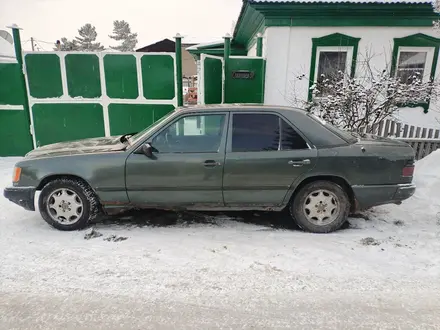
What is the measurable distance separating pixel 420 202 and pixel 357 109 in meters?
2.30

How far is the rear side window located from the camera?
3934 mm

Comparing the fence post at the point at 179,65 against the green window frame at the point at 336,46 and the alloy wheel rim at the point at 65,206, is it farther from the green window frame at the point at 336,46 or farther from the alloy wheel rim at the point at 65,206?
the alloy wheel rim at the point at 65,206

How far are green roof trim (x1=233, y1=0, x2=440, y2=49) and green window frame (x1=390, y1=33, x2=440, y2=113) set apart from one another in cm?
36

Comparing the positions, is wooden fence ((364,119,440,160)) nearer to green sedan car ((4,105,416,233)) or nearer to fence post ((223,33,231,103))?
fence post ((223,33,231,103))

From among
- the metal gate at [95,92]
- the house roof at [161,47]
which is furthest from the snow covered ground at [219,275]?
the house roof at [161,47]

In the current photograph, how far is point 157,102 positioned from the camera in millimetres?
7840

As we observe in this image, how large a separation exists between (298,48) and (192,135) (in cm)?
611

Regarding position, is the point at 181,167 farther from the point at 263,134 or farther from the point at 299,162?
the point at 299,162

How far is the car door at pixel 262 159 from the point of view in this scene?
3.87 meters

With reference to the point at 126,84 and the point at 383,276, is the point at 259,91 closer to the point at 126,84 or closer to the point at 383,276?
the point at 126,84

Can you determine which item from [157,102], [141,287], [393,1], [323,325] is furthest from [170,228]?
[393,1]

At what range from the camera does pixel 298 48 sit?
890 centimetres

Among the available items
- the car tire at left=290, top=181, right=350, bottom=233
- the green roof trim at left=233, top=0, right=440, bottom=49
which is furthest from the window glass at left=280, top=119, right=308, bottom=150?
the green roof trim at left=233, top=0, right=440, bottom=49

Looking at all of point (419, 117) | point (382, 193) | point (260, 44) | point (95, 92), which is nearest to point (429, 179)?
point (382, 193)
